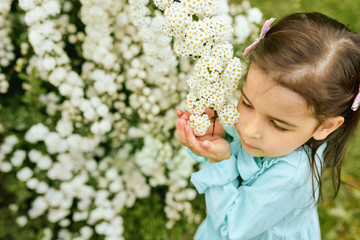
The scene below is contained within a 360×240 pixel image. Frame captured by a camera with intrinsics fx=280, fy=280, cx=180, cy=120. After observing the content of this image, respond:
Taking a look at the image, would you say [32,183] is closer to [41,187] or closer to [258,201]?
[41,187]

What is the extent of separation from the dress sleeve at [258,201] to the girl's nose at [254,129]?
238 mm

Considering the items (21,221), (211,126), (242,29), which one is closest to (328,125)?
(211,126)

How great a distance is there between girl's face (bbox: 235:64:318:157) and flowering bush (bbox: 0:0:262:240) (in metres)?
0.53

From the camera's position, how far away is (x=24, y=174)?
173 centimetres

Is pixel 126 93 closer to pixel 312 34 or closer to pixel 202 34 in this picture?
pixel 202 34

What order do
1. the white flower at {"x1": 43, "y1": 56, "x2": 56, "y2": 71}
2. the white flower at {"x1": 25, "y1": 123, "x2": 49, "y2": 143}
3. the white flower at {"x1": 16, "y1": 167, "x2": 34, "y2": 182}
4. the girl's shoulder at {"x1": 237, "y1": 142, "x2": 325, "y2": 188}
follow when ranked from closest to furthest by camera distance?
the girl's shoulder at {"x1": 237, "y1": 142, "x2": 325, "y2": 188}, the white flower at {"x1": 43, "y1": 56, "x2": 56, "y2": 71}, the white flower at {"x1": 25, "y1": 123, "x2": 49, "y2": 143}, the white flower at {"x1": 16, "y1": 167, "x2": 34, "y2": 182}

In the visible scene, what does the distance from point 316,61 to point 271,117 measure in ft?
0.72

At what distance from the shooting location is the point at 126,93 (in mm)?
2027

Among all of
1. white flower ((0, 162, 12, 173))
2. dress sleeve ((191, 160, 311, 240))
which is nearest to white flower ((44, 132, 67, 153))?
white flower ((0, 162, 12, 173))

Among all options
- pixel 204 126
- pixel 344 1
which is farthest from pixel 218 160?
pixel 344 1

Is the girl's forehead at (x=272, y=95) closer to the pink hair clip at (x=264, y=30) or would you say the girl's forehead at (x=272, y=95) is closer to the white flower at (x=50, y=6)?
the pink hair clip at (x=264, y=30)

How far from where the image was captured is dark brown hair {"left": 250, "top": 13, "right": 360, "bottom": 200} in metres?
0.87

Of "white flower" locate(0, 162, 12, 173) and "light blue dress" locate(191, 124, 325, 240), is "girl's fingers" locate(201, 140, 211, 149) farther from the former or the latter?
"white flower" locate(0, 162, 12, 173)

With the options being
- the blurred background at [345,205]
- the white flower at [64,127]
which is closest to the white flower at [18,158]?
the white flower at [64,127]
